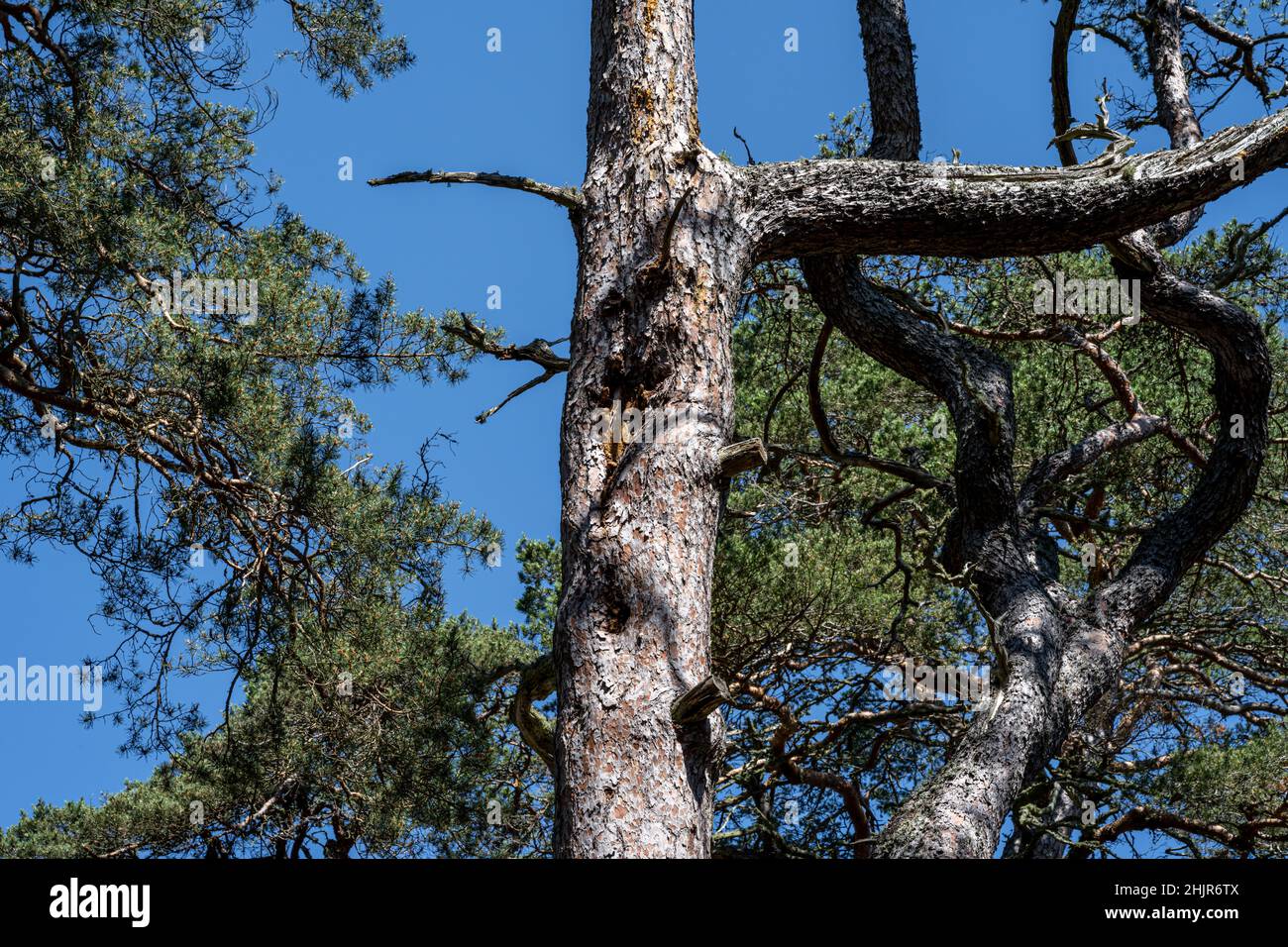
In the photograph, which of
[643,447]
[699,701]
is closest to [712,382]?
[643,447]

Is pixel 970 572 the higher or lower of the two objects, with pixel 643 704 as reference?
higher

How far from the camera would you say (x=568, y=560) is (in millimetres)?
3213

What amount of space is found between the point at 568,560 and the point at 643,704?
1.61 feet

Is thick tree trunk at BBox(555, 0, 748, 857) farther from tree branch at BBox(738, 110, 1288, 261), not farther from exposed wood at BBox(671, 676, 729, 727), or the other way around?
tree branch at BBox(738, 110, 1288, 261)

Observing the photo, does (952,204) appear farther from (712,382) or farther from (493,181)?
(493,181)

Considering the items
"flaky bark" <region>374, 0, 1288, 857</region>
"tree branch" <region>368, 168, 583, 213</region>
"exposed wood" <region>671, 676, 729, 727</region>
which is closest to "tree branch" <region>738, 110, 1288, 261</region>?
"flaky bark" <region>374, 0, 1288, 857</region>

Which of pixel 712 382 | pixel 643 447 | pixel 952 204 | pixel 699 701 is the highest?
pixel 952 204

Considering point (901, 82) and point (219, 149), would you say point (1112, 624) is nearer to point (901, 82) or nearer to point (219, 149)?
point (901, 82)

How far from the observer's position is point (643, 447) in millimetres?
3232

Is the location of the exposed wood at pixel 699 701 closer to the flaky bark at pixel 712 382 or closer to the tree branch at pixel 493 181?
the flaky bark at pixel 712 382

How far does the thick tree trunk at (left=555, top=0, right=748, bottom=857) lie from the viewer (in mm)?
2848

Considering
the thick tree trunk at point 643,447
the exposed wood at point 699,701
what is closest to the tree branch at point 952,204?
the thick tree trunk at point 643,447

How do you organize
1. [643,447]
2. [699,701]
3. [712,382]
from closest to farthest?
1. [699,701]
2. [643,447]
3. [712,382]
